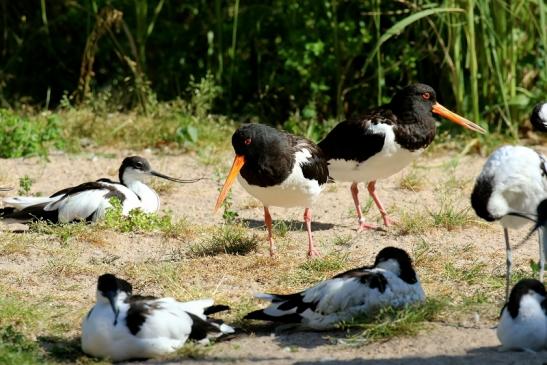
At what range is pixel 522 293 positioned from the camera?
5.50 m

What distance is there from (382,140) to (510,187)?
2.32 meters

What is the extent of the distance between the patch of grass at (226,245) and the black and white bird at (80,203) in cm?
107

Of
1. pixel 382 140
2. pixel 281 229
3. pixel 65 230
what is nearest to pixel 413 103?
pixel 382 140

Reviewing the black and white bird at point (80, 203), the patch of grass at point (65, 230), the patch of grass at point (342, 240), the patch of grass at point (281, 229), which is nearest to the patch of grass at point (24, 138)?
the black and white bird at point (80, 203)

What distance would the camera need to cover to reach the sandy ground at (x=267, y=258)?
18.6ft

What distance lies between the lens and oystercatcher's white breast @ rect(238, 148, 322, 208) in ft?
24.8

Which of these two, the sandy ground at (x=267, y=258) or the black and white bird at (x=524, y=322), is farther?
the sandy ground at (x=267, y=258)

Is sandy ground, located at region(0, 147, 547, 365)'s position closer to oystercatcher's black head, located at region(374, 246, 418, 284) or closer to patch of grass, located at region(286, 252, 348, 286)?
patch of grass, located at region(286, 252, 348, 286)

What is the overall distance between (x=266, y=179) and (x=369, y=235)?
1105 millimetres

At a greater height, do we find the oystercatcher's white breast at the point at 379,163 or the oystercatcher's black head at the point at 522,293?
the oystercatcher's white breast at the point at 379,163

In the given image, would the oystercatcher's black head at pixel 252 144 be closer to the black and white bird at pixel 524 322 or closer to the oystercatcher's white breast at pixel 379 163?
the oystercatcher's white breast at pixel 379 163

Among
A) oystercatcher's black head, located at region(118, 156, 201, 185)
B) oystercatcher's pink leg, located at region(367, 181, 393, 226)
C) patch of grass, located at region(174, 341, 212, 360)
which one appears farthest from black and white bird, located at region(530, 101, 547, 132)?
patch of grass, located at region(174, 341, 212, 360)

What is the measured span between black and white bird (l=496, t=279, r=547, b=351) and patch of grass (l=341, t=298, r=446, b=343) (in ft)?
1.58

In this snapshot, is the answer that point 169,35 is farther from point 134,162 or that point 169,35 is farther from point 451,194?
point 451,194
